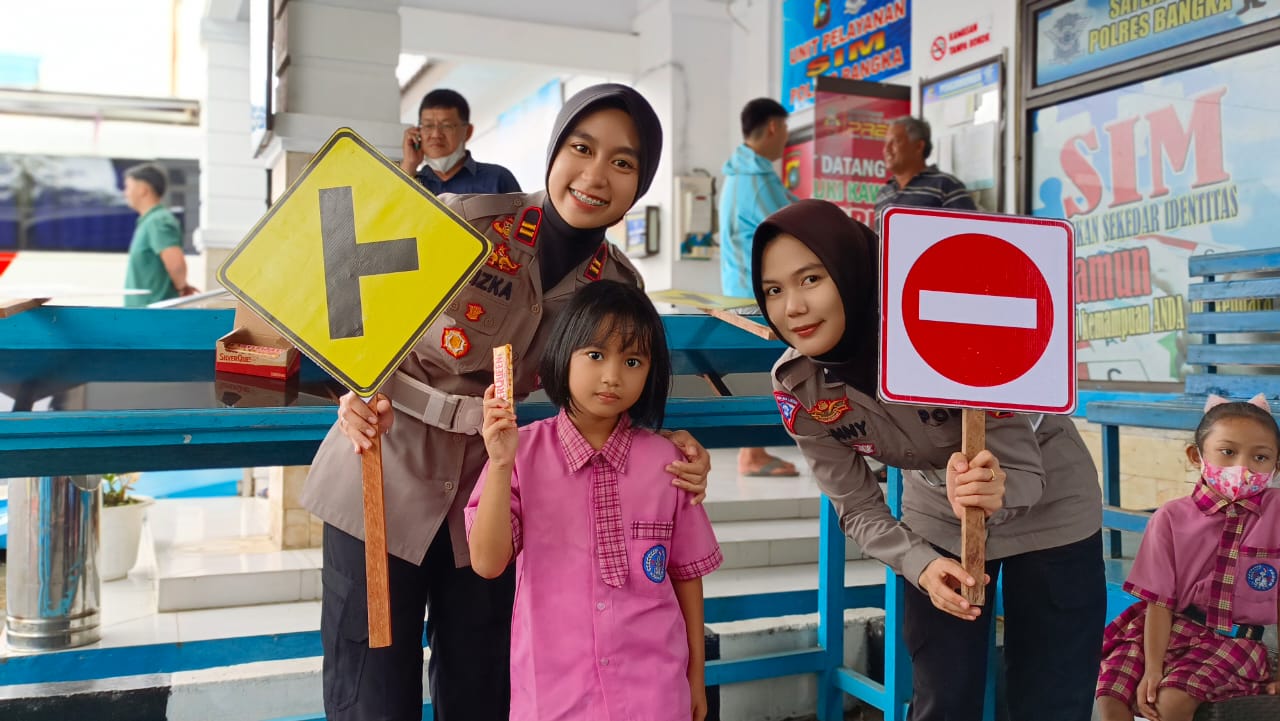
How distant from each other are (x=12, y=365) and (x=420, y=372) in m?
0.87

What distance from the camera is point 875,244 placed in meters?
1.71

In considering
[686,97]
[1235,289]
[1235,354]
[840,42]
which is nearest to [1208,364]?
[1235,354]

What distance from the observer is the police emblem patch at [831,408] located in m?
1.75

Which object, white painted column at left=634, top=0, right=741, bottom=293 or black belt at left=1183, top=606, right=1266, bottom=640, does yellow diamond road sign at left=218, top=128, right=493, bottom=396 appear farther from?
white painted column at left=634, top=0, right=741, bottom=293

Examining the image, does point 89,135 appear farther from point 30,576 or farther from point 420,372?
point 420,372

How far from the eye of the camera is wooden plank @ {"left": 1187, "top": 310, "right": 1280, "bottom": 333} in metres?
2.83

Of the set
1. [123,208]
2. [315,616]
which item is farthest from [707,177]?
[123,208]

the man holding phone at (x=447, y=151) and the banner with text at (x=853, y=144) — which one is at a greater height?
the banner with text at (x=853, y=144)

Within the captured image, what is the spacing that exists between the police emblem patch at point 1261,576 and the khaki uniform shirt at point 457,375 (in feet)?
5.49

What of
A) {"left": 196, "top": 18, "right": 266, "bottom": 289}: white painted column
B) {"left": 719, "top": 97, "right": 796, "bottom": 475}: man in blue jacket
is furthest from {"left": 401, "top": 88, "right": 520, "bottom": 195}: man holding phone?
{"left": 196, "top": 18, "right": 266, "bottom": 289}: white painted column

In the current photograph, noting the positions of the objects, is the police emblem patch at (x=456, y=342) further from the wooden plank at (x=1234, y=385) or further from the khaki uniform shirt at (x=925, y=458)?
the wooden plank at (x=1234, y=385)

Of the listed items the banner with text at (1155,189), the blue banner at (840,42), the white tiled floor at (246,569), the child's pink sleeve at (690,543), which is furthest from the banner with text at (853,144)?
the child's pink sleeve at (690,543)

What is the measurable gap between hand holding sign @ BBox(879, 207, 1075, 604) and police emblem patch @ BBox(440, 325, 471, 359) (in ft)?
2.24

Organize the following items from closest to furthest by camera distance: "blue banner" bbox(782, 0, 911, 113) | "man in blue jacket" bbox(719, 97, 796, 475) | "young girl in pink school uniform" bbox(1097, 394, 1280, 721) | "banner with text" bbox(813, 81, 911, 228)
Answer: "young girl in pink school uniform" bbox(1097, 394, 1280, 721), "man in blue jacket" bbox(719, 97, 796, 475), "banner with text" bbox(813, 81, 911, 228), "blue banner" bbox(782, 0, 911, 113)
